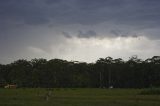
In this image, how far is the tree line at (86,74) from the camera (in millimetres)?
134625

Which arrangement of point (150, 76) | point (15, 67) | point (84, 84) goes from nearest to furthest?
1. point (150, 76)
2. point (84, 84)
3. point (15, 67)

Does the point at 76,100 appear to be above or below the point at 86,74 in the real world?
below

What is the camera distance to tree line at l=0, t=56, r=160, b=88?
134625 mm

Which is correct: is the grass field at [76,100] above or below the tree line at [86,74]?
below

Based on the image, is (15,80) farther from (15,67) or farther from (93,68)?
(93,68)

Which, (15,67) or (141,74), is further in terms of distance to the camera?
(15,67)

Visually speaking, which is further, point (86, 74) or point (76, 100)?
point (86, 74)

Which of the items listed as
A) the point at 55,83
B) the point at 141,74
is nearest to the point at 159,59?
the point at 141,74

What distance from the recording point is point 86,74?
143000 millimetres

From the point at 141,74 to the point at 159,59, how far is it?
1441 centimetres

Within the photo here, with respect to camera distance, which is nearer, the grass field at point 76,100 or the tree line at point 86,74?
the grass field at point 76,100

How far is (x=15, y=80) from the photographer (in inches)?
5566

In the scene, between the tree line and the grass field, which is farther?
the tree line

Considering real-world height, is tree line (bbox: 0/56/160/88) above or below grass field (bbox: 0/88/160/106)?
above
